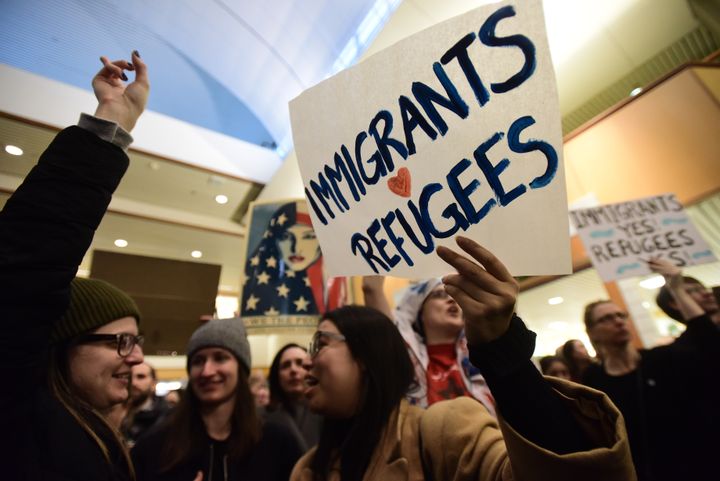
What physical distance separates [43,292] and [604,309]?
199 centimetres

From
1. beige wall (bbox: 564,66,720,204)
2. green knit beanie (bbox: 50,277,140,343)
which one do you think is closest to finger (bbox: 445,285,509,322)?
green knit beanie (bbox: 50,277,140,343)

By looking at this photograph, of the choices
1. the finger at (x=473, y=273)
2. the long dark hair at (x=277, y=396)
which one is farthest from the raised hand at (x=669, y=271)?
the long dark hair at (x=277, y=396)

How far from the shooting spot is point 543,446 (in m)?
0.46

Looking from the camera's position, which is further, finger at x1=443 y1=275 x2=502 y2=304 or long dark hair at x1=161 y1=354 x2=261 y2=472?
long dark hair at x1=161 y1=354 x2=261 y2=472

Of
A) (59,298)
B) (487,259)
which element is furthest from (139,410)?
(487,259)

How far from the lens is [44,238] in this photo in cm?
54

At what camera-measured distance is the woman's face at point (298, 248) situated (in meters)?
2.33

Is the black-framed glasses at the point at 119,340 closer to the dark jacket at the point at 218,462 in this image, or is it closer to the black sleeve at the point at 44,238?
the black sleeve at the point at 44,238

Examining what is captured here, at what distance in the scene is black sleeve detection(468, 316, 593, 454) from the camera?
458mm

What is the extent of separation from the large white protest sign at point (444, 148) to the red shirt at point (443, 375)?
79 cm

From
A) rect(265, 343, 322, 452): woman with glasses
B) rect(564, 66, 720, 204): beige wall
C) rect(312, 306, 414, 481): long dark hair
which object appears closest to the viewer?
rect(312, 306, 414, 481): long dark hair

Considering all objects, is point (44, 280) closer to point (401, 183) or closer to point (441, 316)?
point (401, 183)

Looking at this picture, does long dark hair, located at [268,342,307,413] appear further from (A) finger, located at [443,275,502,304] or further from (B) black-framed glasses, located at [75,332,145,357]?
(A) finger, located at [443,275,502,304]

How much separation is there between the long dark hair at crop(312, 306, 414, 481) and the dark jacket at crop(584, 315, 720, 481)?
0.97m
